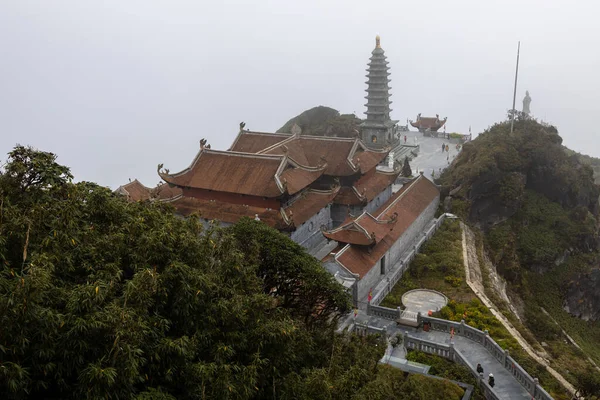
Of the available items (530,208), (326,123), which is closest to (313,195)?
(530,208)

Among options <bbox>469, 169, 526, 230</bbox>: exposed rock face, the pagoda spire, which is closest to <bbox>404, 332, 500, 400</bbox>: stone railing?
<bbox>469, 169, 526, 230</bbox>: exposed rock face

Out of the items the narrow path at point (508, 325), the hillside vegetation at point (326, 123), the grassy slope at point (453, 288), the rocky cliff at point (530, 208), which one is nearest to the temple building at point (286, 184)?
the grassy slope at point (453, 288)

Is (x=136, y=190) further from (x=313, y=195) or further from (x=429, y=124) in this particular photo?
(x=429, y=124)

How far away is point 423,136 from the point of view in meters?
75.6

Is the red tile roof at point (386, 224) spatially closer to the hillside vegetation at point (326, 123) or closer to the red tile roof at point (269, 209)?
the red tile roof at point (269, 209)

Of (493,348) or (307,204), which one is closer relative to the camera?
(493,348)

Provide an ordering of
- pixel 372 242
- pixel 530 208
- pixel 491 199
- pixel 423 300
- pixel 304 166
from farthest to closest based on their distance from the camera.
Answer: pixel 530 208 → pixel 491 199 → pixel 304 166 → pixel 372 242 → pixel 423 300

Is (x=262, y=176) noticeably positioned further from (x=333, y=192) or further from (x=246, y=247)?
(x=246, y=247)

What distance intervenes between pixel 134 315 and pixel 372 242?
71.0 feet

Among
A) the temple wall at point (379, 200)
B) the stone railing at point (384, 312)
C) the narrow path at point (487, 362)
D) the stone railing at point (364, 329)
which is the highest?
the temple wall at point (379, 200)

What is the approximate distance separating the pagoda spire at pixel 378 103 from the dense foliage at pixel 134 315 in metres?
45.8

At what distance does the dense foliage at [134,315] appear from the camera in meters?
10.2

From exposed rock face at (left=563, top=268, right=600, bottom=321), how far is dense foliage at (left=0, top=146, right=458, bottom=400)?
3456 cm

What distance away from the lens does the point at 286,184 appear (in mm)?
33031
